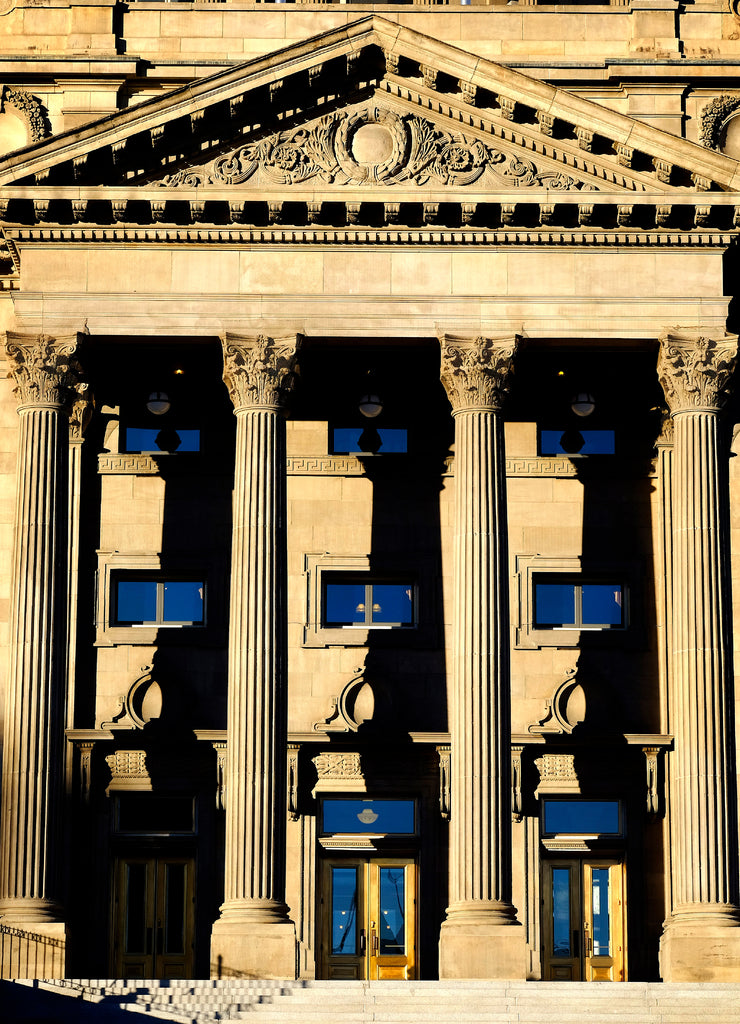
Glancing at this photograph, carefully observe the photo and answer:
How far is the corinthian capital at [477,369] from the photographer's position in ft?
156

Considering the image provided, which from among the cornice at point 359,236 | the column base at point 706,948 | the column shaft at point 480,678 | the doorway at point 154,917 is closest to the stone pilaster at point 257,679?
the cornice at point 359,236

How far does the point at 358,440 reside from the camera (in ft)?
172

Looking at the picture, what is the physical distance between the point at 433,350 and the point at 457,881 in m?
11.5

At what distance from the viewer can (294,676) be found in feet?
168

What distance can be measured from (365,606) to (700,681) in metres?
9.27

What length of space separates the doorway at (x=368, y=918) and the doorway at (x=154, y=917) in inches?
119

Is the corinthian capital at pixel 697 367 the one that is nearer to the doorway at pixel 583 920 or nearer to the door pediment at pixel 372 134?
the door pediment at pixel 372 134

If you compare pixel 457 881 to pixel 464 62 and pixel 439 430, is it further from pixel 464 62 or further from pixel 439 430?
pixel 464 62

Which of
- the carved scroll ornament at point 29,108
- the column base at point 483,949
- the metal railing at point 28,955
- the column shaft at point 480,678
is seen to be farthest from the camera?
the carved scroll ornament at point 29,108

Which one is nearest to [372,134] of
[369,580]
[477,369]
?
[477,369]

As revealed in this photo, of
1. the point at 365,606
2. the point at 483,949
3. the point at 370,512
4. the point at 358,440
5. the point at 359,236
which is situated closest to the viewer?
the point at 483,949

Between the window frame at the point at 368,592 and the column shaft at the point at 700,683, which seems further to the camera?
the window frame at the point at 368,592

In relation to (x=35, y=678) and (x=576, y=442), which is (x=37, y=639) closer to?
(x=35, y=678)

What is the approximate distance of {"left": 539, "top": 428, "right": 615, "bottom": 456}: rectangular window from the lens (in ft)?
173
